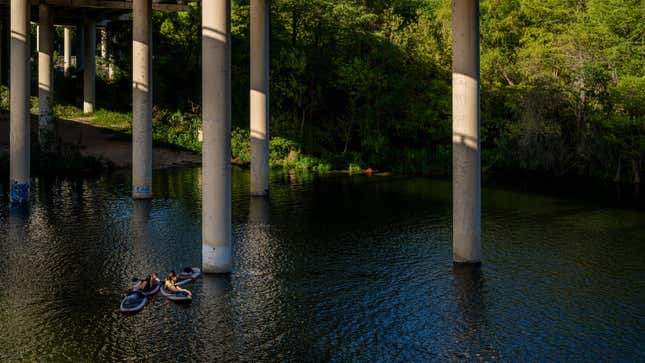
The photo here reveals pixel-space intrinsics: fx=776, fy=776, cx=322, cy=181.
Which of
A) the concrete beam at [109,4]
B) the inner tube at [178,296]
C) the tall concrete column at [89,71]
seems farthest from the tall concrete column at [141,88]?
the tall concrete column at [89,71]

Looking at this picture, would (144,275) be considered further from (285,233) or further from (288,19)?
(288,19)

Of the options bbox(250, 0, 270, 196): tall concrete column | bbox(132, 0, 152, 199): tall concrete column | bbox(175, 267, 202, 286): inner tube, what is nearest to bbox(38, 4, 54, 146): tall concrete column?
bbox(132, 0, 152, 199): tall concrete column

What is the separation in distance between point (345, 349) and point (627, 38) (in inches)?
1546

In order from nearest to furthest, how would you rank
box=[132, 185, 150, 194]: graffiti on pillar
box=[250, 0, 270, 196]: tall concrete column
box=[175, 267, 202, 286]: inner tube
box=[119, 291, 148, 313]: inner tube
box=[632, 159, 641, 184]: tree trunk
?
1. box=[119, 291, 148, 313]: inner tube
2. box=[175, 267, 202, 286]: inner tube
3. box=[132, 185, 150, 194]: graffiti on pillar
4. box=[250, 0, 270, 196]: tall concrete column
5. box=[632, 159, 641, 184]: tree trunk

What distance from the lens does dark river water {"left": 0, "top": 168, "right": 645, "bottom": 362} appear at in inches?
610

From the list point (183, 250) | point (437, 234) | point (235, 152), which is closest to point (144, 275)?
point (183, 250)

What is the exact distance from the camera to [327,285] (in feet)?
66.2

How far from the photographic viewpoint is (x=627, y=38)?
47.8 metres

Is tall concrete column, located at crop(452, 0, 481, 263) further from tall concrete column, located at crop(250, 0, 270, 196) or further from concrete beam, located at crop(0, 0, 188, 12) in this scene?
concrete beam, located at crop(0, 0, 188, 12)

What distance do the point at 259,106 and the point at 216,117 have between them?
56.7 ft

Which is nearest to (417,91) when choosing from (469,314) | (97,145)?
(97,145)

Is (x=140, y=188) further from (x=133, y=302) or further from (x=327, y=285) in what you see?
(x=133, y=302)

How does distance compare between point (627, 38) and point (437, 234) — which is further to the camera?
point (627, 38)

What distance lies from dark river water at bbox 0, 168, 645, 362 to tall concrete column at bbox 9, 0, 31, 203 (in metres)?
2.33
